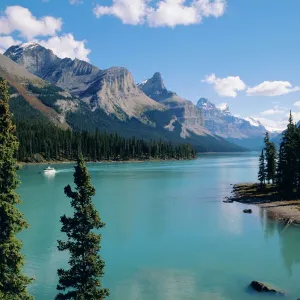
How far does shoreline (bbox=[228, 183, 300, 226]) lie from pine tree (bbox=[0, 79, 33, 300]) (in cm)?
5865

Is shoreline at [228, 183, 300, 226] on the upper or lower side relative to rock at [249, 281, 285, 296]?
upper

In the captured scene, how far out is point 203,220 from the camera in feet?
253

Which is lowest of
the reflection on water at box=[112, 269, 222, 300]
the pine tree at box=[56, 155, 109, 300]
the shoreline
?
the reflection on water at box=[112, 269, 222, 300]

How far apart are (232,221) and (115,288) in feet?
134

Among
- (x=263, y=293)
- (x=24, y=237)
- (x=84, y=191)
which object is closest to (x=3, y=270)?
(x=84, y=191)

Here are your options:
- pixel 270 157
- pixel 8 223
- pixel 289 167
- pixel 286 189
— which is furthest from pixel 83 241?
pixel 270 157

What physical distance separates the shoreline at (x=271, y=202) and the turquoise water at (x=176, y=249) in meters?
3.76

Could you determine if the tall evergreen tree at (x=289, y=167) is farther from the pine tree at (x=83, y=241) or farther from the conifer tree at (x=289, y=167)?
the pine tree at (x=83, y=241)

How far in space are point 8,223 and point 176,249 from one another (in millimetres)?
35508

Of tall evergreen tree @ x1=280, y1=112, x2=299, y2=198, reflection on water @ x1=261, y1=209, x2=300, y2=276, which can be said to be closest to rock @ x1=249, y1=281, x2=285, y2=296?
reflection on water @ x1=261, y1=209, x2=300, y2=276

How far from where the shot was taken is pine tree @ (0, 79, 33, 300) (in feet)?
80.5

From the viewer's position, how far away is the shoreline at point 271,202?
249ft

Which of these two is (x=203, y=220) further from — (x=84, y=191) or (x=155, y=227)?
(x=84, y=191)

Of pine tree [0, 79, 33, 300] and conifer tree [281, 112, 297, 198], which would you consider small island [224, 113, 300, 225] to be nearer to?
conifer tree [281, 112, 297, 198]
